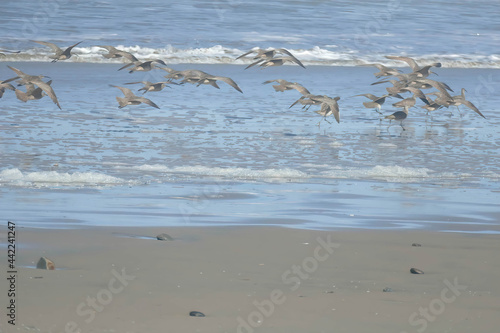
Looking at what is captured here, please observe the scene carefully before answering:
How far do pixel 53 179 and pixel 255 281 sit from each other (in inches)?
152

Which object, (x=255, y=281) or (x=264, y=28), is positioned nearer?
(x=255, y=281)

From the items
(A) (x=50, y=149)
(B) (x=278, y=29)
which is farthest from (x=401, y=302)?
(B) (x=278, y=29)

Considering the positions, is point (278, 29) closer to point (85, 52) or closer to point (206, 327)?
point (85, 52)

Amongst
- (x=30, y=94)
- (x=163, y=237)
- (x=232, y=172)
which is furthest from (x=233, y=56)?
(x=163, y=237)

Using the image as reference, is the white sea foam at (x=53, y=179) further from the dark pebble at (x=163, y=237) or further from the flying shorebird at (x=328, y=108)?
Answer: the flying shorebird at (x=328, y=108)

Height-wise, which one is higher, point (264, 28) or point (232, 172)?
point (232, 172)

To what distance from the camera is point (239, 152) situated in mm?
11258

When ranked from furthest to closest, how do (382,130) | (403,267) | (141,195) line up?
(382,130), (141,195), (403,267)

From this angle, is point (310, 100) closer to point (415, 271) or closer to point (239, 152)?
point (239, 152)

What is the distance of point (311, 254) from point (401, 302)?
117 cm

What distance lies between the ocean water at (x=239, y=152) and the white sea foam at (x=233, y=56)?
8 cm

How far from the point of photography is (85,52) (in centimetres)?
2512

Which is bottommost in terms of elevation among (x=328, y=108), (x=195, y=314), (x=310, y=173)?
(x=328, y=108)

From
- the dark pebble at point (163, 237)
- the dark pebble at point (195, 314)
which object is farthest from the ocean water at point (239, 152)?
the dark pebble at point (195, 314)
